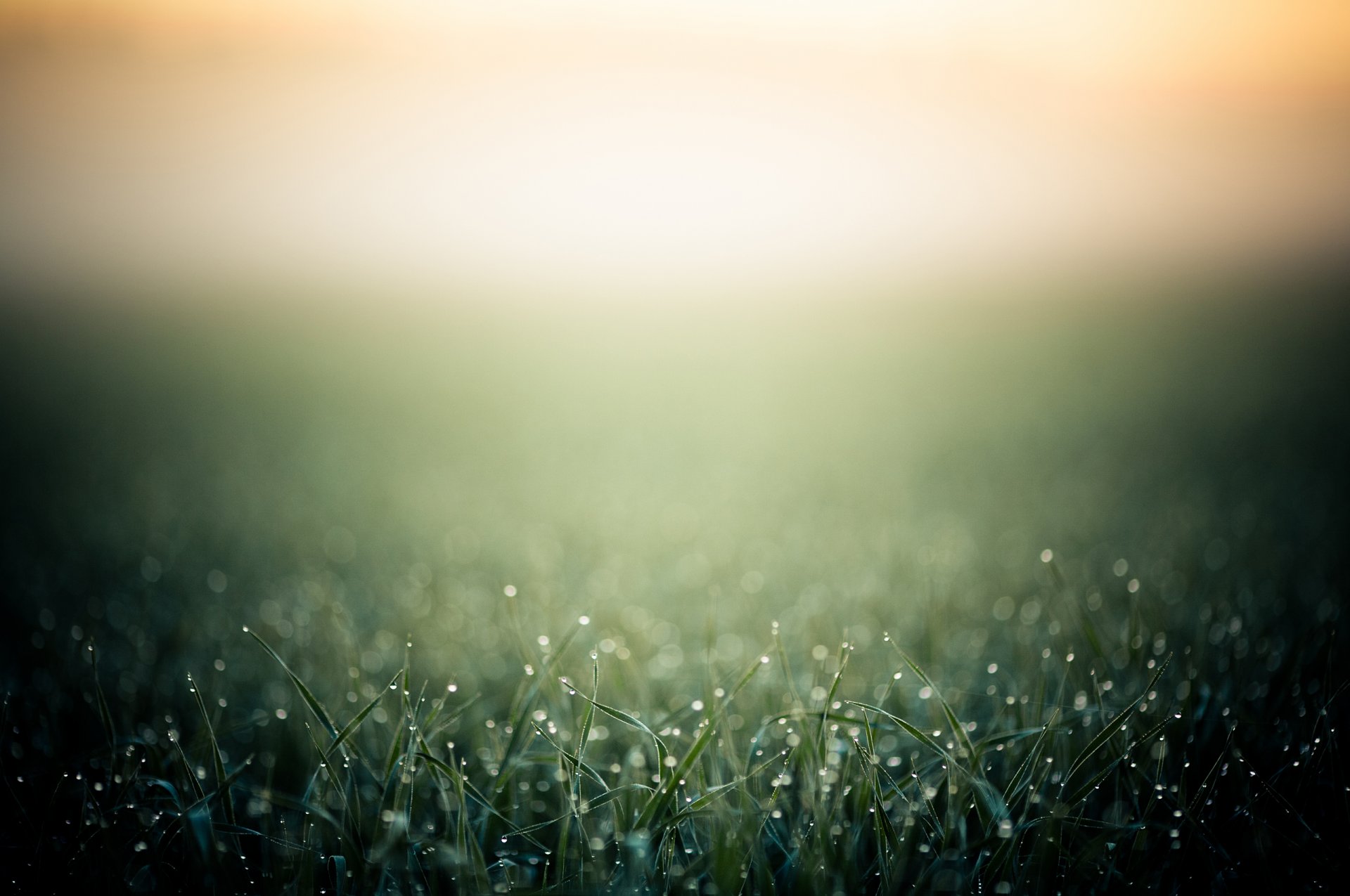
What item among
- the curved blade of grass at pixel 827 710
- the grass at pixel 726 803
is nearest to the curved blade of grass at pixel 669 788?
the grass at pixel 726 803

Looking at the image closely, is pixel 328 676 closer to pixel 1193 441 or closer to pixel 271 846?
pixel 271 846

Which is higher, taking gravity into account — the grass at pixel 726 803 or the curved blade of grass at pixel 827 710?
the curved blade of grass at pixel 827 710

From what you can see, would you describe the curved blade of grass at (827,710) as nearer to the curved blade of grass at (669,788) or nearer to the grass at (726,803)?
the grass at (726,803)

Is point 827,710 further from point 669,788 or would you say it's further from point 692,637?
point 692,637

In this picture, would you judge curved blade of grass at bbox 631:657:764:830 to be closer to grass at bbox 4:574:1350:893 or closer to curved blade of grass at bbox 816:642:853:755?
grass at bbox 4:574:1350:893

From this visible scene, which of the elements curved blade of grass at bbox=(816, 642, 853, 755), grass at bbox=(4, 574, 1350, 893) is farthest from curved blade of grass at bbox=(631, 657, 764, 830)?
curved blade of grass at bbox=(816, 642, 853, 755)

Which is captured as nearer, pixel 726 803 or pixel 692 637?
pixel 726 803

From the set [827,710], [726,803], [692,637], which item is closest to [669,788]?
[726,803]

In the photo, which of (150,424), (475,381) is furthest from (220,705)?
(475,381)
